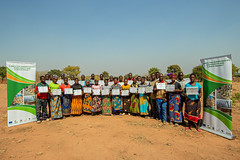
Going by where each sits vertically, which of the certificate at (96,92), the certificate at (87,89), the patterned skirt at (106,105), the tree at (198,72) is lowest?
the patterned skirt at (106,105)

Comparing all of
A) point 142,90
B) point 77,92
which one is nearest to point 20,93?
point 77,92

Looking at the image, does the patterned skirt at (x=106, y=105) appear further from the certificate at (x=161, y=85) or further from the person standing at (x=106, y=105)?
the certificate at (x=161, y=85)

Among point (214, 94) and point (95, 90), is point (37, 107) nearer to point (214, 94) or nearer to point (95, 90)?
point (95, 90)

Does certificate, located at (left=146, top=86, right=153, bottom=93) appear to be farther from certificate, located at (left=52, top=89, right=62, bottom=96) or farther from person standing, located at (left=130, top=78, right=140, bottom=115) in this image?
certificate, located at (left=52, top=89, right=62, bottom=96)

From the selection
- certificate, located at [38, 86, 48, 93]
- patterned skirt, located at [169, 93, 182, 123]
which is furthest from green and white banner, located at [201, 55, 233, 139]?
certificate, located at [38, 86, 48, 93]

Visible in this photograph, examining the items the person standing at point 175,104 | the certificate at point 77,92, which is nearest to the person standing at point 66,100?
the certificate at point 77,92

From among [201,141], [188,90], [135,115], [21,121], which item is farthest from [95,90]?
[201,141]

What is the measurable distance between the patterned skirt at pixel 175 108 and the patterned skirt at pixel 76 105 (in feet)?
14.4

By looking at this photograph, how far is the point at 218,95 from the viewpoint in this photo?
4.75m

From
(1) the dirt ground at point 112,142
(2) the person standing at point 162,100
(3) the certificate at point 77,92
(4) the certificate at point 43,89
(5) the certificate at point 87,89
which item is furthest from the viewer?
(5) the certificate at point 87,89

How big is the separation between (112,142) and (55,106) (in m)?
3.69

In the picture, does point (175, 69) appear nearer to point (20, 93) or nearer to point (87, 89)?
point (87, 89)

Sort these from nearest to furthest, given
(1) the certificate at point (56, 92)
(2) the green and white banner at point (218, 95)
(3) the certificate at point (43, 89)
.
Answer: (2) the green and white banner at point (218, 95) → (3) the certificate at point (43, 89) → (1) the certificate at point (56, 92)

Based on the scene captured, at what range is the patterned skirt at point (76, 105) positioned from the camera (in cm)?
698
